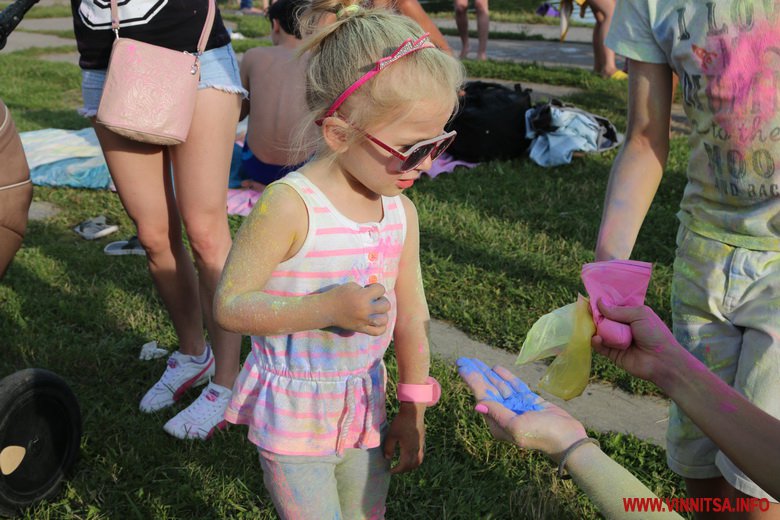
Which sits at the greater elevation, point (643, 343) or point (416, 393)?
point (643, 343)

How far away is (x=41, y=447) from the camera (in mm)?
2660

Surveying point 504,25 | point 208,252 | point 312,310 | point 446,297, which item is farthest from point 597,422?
point 504,25

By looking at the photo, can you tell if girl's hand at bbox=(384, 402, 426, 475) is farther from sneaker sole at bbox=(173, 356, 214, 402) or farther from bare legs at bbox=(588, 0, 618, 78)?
bare legs at bbox=(588, 0, 618, 78)

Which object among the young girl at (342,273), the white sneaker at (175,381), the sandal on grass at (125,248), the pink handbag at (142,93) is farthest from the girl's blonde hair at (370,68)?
the sandal on grass at (125,248)

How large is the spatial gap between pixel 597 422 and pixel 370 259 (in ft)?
5.47

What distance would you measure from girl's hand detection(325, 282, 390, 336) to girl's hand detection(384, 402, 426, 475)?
41 cm

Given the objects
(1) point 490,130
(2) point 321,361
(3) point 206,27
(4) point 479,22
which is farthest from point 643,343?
(4) point 479,22

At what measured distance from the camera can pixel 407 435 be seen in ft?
6.41

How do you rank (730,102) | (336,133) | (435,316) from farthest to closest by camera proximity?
1. (435,316)
2. (730,102)
3. (336,133)

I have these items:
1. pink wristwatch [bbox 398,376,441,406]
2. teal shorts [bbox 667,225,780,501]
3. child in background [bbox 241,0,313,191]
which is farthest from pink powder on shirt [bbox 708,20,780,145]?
child in background [bbox 241,0,313,191]

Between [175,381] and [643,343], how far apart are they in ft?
7.07

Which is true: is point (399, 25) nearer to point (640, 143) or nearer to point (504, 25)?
point (640, 143)

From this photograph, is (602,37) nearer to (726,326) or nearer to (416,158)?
(726,326)

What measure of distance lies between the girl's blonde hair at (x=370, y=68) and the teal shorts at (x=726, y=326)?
747 millimetres
